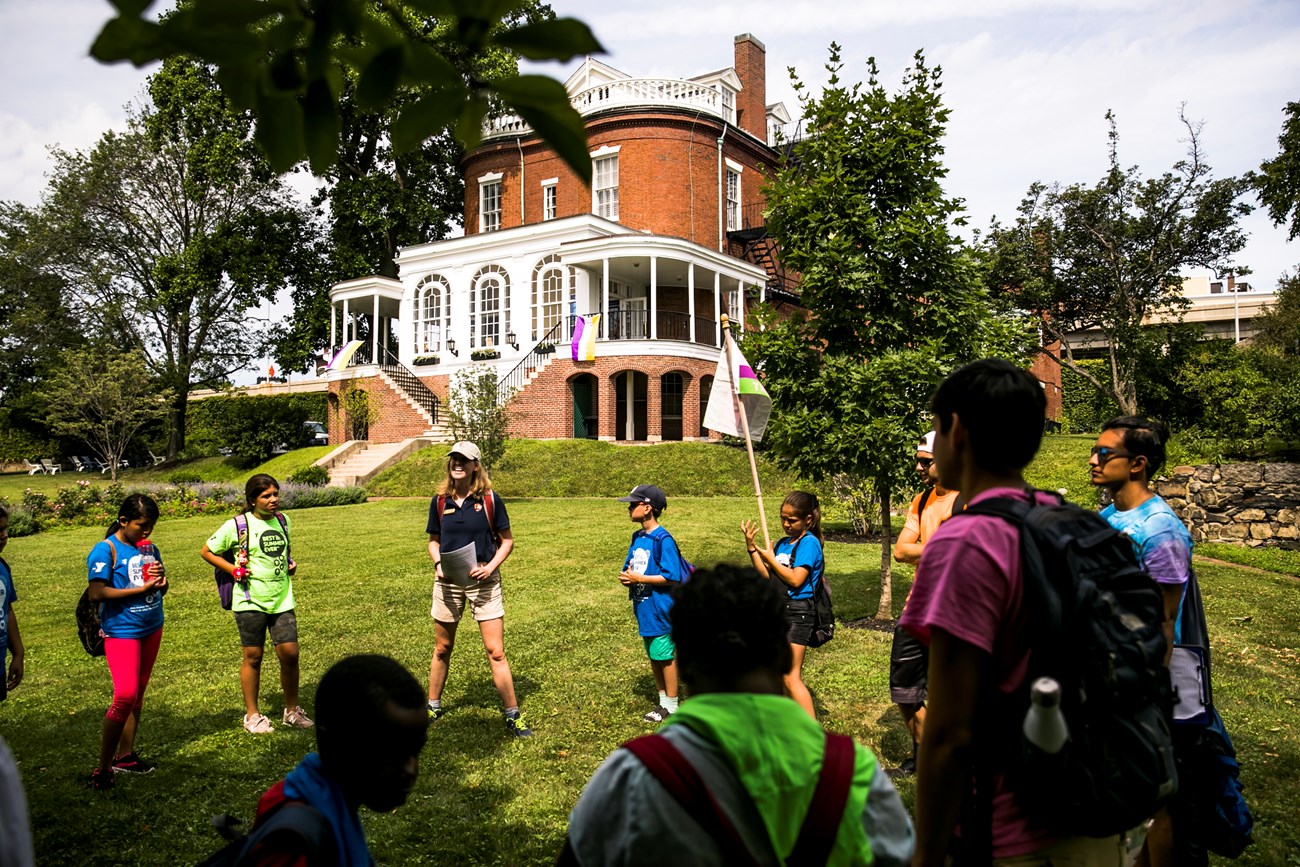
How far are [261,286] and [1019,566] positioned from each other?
4308 centimetres

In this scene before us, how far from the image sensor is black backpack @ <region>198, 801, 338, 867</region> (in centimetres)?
188

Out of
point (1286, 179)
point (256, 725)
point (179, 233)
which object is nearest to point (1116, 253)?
point (1286, 179)

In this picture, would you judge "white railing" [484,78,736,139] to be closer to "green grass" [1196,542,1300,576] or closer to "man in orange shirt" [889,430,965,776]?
"green grass" [1196,542,1300,576]

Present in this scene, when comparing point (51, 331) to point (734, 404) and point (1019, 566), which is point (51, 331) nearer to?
point (734, 404)

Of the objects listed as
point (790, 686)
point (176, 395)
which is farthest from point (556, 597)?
point (176, 395)

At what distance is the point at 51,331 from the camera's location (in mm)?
43562

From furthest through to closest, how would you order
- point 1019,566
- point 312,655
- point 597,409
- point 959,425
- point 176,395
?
point 176,395 → point 597,409 → point 312,655 → point 959,425 → point 1019,566

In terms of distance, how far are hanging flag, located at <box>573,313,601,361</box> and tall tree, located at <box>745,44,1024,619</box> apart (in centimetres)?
1835

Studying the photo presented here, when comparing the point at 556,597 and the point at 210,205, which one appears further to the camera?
the point at 210,205

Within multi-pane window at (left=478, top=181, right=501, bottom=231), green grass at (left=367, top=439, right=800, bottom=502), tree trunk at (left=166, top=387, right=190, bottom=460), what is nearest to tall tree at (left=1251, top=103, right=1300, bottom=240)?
green grass at (left=367, top=439, right=800, bottom=502)

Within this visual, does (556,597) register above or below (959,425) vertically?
below

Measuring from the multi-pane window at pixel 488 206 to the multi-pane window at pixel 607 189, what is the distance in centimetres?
520

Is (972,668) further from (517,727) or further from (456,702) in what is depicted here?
(456,702)

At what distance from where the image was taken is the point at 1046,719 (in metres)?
1.77
